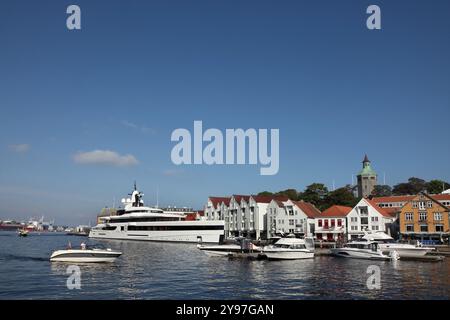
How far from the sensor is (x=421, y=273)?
43844 mm

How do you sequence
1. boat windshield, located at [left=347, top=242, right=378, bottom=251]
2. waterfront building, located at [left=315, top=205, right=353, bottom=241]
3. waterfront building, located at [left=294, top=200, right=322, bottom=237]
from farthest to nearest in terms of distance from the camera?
waterfront building, located at [left=294, top=200, right=322, bottom=237], waterfront building, located at [left=315, top=205, right=353, bottom=241], boat windshield, located at [left=347, top=242, right=378, bottom=251]

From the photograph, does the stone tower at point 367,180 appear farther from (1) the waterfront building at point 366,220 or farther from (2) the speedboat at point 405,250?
(2) the speedboat at point 405,250

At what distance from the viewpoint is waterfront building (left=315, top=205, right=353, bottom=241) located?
91.4 meters

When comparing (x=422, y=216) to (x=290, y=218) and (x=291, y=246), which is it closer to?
(x=290, y=218)

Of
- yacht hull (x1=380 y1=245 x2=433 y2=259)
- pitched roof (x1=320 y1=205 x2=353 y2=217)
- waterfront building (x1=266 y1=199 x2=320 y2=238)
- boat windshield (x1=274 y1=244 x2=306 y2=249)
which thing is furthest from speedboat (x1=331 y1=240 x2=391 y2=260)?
waterfront building (x1=266 y1=199 x2=320 y2=238)

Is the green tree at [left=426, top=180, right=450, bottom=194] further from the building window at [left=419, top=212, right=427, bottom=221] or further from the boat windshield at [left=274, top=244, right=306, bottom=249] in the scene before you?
the boat windshield at [left=274, top=244, right=306, bottom=249]

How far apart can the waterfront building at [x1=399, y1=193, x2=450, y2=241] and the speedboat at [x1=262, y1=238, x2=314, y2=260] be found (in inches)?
1331

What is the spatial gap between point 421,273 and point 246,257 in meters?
24.8

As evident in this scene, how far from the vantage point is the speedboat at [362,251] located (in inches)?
2347

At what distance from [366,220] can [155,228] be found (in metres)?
53.9

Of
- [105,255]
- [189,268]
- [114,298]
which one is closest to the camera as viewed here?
[114,298]

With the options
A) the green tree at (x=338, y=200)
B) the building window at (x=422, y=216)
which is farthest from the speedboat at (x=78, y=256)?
the green tree at (x=338, y=200)
